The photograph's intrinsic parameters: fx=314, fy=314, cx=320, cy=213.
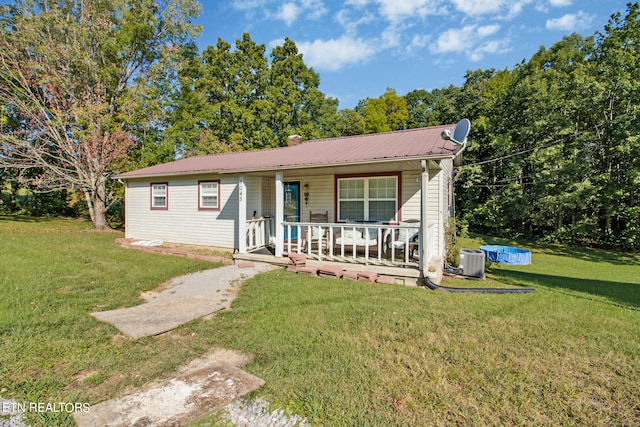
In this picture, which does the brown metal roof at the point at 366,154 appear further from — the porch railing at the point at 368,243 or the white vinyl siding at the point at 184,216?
the porch railing at the point at 368,243

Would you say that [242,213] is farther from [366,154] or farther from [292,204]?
[366,154]

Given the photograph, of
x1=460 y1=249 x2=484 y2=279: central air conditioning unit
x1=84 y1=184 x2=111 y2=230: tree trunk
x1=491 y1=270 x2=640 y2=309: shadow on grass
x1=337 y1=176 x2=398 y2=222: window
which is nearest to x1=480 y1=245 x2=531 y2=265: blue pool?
x1=491 y1=270 x2=640 y2=309: shadow on grass

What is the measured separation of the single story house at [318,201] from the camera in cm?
730

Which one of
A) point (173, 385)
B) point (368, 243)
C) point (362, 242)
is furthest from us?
point (362, 242)

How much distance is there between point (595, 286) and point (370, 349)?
6.91m

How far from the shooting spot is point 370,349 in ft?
11.5

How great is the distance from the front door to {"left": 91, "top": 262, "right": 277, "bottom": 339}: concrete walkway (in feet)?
9.85

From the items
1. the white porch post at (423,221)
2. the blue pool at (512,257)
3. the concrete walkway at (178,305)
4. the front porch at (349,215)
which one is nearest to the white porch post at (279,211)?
the front porch at (349,215)

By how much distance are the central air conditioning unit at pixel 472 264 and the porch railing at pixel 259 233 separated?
18.7 feet

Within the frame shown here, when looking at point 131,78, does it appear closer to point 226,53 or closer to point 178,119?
point 178,119

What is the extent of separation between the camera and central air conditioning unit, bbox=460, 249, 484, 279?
736cm

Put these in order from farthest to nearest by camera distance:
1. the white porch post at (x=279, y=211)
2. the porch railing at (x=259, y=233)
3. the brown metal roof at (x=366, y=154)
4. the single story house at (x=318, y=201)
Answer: the porch railing at (x=259, y=233), the white porch post at (x=279, y=211), the single story house at (x=318, y=201), the brown metal roof at (x=366, y=154)

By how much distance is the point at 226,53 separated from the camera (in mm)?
26469

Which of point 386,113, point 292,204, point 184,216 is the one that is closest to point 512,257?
point 292,204
